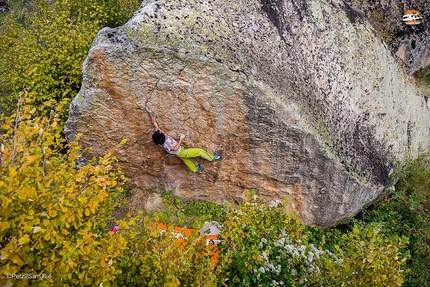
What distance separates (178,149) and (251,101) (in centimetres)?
242

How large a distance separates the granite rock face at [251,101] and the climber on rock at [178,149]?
Result: 18 centimetres

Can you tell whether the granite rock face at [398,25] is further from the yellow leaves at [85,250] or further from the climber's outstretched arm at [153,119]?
the yellow leaves at [85,250]

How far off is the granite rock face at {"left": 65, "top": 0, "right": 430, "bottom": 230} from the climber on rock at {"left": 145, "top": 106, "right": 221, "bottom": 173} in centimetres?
18

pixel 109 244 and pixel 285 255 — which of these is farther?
pixel 285 255

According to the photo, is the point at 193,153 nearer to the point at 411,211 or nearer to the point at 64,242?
the point at 64,242

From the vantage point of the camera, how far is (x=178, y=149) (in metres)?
8.68

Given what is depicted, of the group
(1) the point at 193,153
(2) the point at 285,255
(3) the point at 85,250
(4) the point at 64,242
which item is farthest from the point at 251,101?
(4) the point at 64,242

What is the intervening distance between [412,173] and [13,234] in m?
11.7

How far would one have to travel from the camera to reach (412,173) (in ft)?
35.7

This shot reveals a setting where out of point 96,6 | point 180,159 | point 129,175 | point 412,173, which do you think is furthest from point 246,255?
point 96,6

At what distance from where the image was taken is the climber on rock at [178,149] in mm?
8219

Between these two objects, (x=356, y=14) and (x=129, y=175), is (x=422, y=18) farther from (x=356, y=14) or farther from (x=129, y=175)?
(x=129, y=175)

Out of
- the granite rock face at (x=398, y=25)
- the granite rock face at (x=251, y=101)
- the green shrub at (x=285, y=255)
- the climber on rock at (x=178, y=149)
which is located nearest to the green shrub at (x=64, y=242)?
the green shrub at (x=285, y=255)

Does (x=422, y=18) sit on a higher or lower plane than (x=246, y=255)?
higher
